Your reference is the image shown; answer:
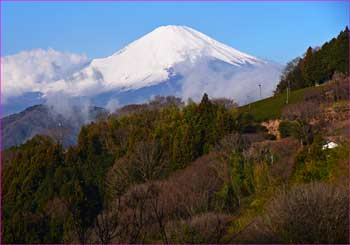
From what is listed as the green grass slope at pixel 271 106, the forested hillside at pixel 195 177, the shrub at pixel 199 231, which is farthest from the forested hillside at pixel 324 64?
the shrub at pixel 199 231

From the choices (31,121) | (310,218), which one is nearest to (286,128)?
(310,218)

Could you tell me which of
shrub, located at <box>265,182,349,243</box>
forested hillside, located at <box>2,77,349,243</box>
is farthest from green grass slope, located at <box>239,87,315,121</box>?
shrub, located at <box>265,182,349,243</box>

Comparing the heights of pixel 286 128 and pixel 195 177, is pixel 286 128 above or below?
above

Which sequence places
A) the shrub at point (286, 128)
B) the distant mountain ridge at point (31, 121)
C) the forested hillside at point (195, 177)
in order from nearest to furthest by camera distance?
the forested hillside at point (195, 177), the shrub at point (286, 128), the distant mountain ridge at point (31, 121)

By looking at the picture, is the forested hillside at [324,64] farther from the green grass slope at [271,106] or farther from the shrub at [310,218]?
the shrub at [310,218]

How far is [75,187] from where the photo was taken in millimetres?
27547

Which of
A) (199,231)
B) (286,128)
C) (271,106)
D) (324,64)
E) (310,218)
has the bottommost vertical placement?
(199,231)

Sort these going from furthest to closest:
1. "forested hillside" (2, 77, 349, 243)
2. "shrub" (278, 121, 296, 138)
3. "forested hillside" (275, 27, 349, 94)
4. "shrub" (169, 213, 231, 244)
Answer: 1. "forested hillside" (275, 27, 349, 94)
2. "shrub" (278, 121, 296, 138)
3. "shrub" (169, 213, 231, 244)
4. "forested hillside" (2, 77, 349, 243)

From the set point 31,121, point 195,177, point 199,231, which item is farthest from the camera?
point 31,121

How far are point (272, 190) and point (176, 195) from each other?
482cm

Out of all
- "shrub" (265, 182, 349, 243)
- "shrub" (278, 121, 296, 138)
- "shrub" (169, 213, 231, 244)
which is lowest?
"shrub" (169, 213, 231, 244)

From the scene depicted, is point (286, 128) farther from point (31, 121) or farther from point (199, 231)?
point (31, 121)

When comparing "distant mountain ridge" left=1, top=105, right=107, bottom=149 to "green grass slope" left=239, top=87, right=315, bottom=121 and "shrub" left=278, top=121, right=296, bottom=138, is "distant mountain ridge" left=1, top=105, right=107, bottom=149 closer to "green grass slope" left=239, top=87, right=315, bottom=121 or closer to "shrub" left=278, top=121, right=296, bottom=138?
"green grass slope" left=239, top=87, right=315, bottom=121

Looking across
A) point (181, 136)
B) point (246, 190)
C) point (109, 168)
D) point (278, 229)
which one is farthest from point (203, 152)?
point (278, 229)
